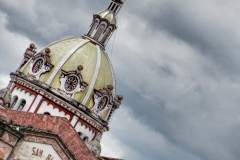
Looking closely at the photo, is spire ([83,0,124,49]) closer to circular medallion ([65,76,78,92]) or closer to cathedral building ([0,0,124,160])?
cathedral building ([0,0,124,160])

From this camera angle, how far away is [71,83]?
31.1 metres

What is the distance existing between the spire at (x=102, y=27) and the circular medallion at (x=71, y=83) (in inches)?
260

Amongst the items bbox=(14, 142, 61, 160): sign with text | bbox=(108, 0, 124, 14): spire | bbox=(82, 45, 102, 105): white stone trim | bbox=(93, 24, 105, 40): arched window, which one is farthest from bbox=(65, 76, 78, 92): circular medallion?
bbox=(14, 142, 61, 160): sign with text

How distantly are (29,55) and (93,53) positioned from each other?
5.87m

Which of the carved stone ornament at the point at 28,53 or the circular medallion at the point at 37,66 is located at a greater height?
the carved stone ornament at the point at 28,53

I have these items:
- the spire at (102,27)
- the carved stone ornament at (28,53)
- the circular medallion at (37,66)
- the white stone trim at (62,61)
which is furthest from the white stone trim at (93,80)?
the carved stone ornament at (28,53)

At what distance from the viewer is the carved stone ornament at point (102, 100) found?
32.0 metres

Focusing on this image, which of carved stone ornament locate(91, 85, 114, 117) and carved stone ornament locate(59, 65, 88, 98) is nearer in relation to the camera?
carved stone ornament locate(59, 65, 88, 98)

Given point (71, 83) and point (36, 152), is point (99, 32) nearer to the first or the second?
point (71, 83)

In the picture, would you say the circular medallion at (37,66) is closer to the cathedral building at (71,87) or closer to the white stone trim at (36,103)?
the cathedral building at (71,87)

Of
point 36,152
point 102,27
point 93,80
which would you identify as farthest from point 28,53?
point 36,152

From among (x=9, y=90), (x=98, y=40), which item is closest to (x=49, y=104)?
(x=9, y=90)

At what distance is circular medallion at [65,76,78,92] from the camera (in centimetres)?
3098

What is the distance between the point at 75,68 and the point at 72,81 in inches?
52.3
